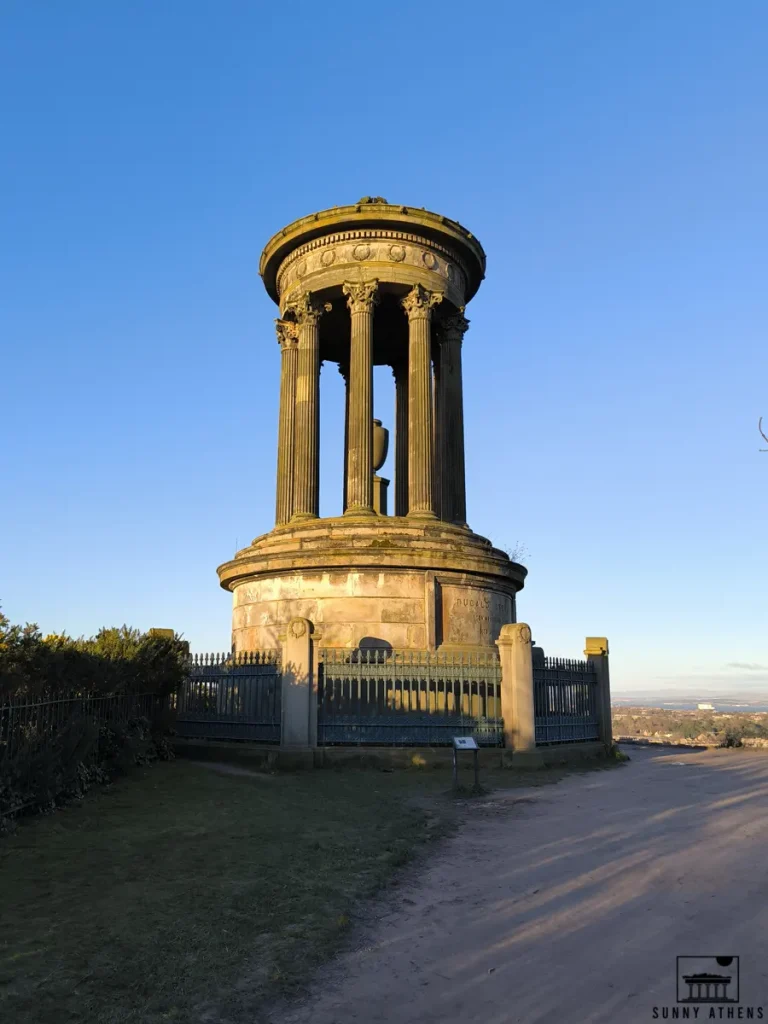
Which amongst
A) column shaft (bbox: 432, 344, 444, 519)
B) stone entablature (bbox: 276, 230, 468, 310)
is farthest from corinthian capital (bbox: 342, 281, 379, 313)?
column shaft (bbox: 432, 344, 444, 519)

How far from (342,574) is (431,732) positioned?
551cm

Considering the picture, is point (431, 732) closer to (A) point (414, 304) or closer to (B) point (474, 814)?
(B) point (474, 814)

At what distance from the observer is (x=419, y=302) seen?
25.6 m

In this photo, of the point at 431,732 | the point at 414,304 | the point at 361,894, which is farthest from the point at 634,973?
the point at 414,304

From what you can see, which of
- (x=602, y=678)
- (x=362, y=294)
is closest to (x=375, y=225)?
(x=362, y=294)

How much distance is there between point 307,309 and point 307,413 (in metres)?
3.47

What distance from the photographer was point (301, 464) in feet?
82.9

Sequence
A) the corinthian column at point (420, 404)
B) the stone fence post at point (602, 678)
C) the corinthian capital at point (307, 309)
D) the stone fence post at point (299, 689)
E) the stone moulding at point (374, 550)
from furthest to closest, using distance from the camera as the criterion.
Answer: the corinthian capital at point (307, 309)
the corinthian column at point (420, 404)
the stone moulding at point (374, 550)
the stone fence post at point (602, 678)
the stone fence post at point (299, 689)

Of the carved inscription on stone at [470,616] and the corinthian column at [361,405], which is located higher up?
the corinthian column at [361,405]

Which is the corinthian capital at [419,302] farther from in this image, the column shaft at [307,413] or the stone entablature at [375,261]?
the column shaft at [307,413]

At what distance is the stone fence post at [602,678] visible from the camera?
69.5ft

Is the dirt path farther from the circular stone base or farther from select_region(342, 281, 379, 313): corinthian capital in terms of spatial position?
select_region(342, 281, 379, 313): corinthian capital
